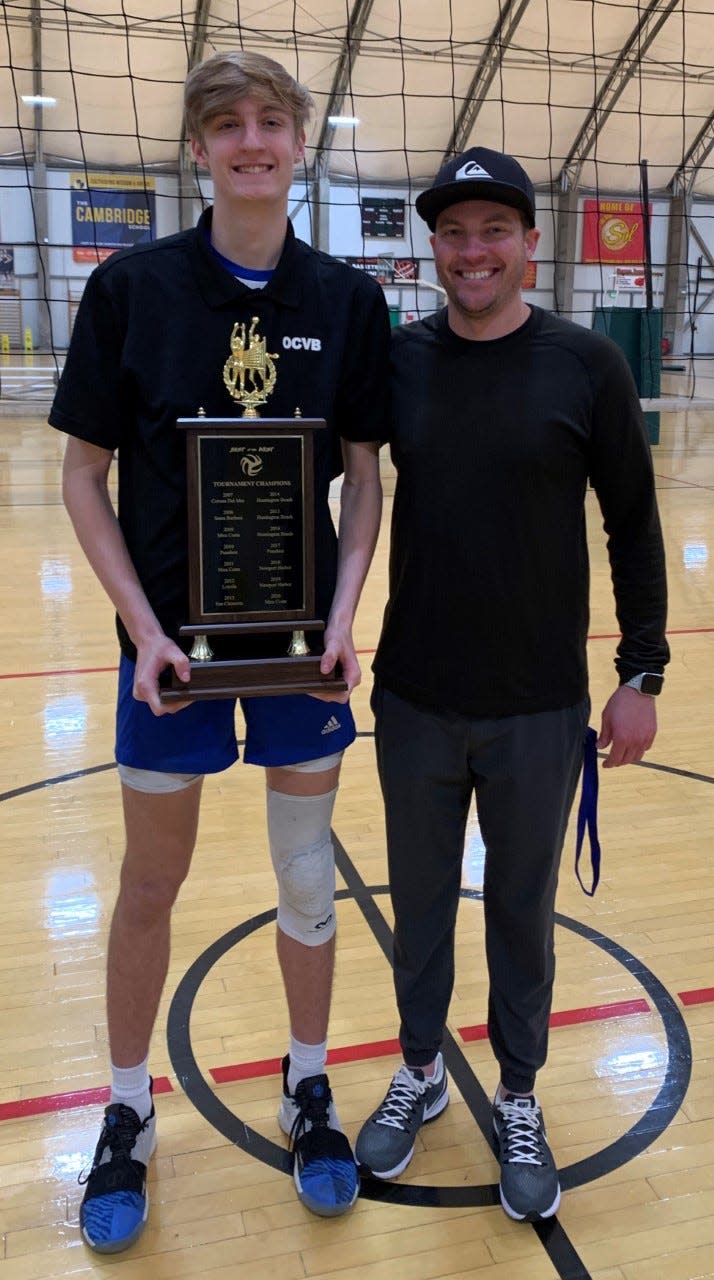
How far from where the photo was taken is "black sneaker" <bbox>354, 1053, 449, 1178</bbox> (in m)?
1.70

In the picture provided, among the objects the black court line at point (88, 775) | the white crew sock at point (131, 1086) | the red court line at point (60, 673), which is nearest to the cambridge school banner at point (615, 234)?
the red court line at point (60, 673)

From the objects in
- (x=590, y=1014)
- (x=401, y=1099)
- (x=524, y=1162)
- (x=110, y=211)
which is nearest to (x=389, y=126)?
(x=110, y=211)

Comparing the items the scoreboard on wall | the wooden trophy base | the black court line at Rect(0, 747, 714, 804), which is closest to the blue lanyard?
the wooden trophy base

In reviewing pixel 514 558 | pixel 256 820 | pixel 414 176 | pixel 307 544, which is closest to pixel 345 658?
pixel 307 544

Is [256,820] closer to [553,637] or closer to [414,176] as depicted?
A: [553,637]

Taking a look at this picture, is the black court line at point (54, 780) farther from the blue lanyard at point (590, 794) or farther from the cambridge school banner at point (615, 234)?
the cambridge school banner at point (615, 234)

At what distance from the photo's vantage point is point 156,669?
1.40m

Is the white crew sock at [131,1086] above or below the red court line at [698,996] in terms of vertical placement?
above

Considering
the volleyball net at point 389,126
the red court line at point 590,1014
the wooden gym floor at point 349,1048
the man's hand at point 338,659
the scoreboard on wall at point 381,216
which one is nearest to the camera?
the man's hand at point 338,659

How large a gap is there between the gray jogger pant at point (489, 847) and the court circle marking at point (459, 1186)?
19 centimetres

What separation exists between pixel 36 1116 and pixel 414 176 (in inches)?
732

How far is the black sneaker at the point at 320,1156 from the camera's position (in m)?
1.61

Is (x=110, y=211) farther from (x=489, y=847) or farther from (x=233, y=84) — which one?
(x=489, y=847)

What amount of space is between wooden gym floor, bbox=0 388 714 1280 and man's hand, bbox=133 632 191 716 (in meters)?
0.84
